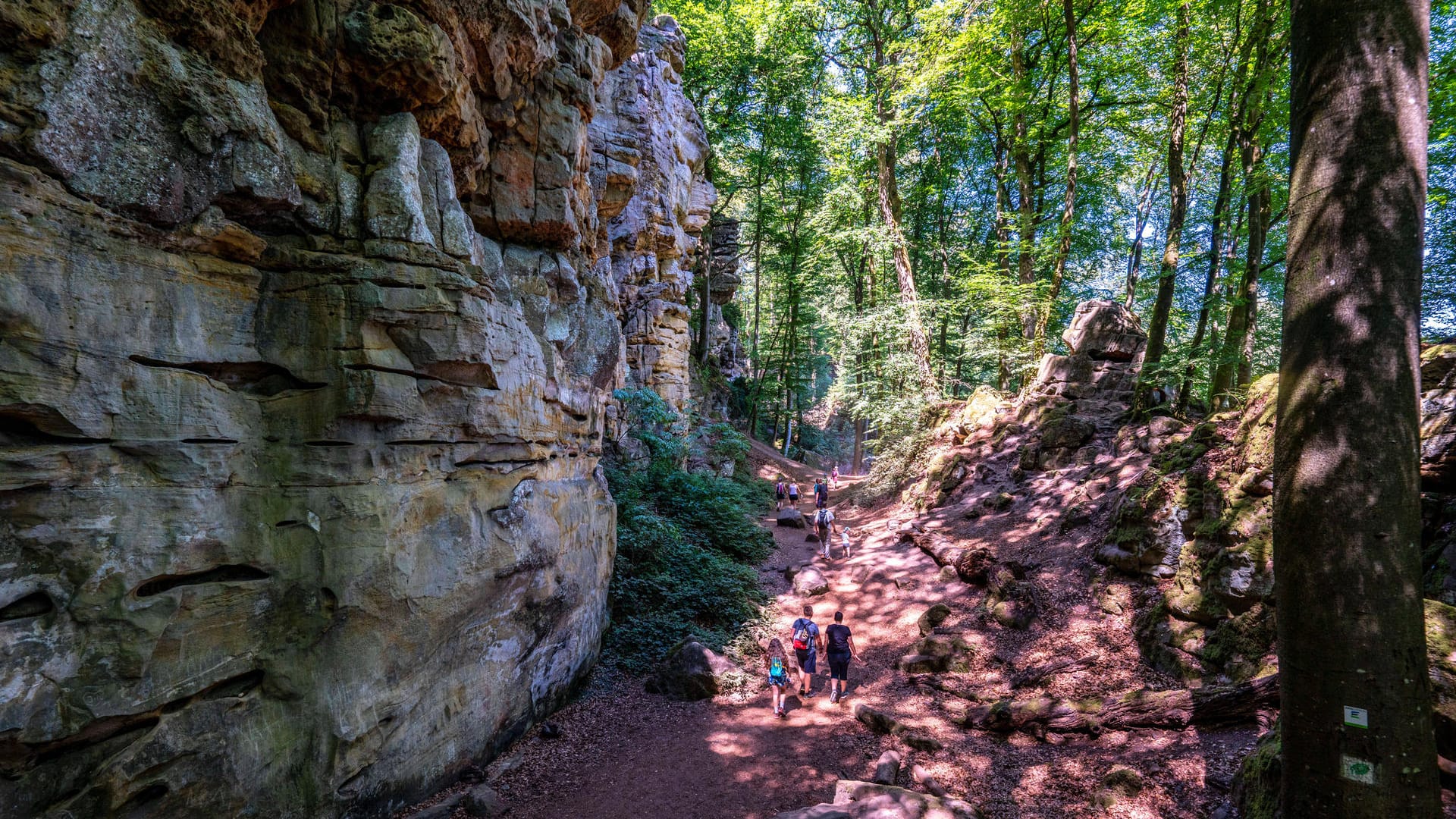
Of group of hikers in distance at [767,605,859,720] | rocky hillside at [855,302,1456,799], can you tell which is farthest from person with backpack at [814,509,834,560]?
group of hikers in distance at [767,605,859,720]

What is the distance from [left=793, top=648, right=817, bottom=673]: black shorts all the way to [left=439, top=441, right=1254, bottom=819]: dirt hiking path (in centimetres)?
44

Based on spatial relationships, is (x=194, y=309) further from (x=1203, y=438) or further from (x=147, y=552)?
(x=1203, y=438)

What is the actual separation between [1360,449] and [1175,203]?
1135 centimetres

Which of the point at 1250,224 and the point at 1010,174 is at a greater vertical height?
the point at 1010,174

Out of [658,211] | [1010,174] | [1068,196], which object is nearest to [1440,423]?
[1068,196]

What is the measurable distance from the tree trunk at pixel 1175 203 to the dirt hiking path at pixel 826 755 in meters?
5.63

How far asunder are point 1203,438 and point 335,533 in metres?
11.0

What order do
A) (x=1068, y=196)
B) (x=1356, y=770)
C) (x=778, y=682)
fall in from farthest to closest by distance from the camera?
(x=1068, y=196)
(x=778, y=682)
(x=1356, y=770)

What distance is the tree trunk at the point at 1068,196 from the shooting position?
533 inches

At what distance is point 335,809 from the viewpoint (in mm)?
4910

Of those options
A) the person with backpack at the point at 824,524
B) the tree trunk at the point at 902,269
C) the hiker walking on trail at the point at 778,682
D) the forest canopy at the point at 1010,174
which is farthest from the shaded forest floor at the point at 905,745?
the tree trunk at the point at 902,269

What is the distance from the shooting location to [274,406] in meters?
4.94

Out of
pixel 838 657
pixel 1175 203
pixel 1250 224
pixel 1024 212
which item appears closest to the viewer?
pixel 838 657

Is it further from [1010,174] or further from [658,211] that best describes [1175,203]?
[658,211]
